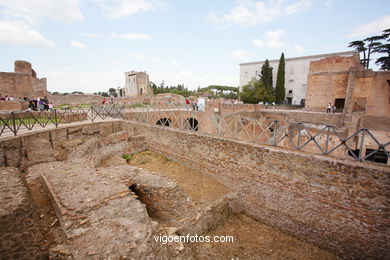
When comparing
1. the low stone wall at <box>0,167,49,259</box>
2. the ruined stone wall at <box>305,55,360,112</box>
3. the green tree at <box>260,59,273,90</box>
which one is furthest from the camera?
the green tree at <box>260,59,273,90</box>

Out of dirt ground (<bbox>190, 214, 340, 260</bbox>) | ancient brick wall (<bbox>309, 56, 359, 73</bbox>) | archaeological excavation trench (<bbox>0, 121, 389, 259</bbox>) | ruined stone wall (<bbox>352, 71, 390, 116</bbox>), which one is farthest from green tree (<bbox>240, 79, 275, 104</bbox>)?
dirt ground (<bbox>190, 214, 340, 260</bbox>)

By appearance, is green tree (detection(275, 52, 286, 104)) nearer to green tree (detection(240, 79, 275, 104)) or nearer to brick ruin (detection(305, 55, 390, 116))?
green tree (detection(240, 79, 275, 104))

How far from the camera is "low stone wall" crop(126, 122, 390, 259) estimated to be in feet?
14.1

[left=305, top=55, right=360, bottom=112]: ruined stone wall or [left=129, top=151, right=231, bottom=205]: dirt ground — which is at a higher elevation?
[left=305, top=55, right=360, bottom=112]: ruined stone wall

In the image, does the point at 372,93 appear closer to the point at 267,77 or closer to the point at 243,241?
the point at 267,77

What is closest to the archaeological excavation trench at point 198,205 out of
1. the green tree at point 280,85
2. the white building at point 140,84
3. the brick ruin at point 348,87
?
the brick ruin at point 348,87

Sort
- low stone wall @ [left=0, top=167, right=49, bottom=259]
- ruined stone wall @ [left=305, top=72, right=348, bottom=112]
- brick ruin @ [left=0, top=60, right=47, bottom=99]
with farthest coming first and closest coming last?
ruined stone wall @ [left=305, top=72, right=348, bottom=112] < brick ruin @ [left=0, top=60, right=47, bottom=99] < low stone wall @ [left=0, top=167, right=49, bottom=259]

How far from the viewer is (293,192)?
5.41 metres

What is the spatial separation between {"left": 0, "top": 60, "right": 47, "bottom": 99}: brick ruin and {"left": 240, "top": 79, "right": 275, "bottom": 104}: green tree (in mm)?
30695

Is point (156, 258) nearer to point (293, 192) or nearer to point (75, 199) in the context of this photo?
point (75, 199)

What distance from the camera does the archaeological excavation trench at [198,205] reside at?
280cm

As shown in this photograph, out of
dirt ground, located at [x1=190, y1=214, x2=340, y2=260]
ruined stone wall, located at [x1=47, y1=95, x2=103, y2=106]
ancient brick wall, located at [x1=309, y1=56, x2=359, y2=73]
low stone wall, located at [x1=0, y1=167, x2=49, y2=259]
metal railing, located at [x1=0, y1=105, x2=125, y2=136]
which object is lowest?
dirt ground, located at [x1=190, y1=214, x2=340, y2=260]

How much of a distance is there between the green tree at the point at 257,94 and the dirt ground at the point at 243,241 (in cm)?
2977

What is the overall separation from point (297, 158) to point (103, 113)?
1417cm
